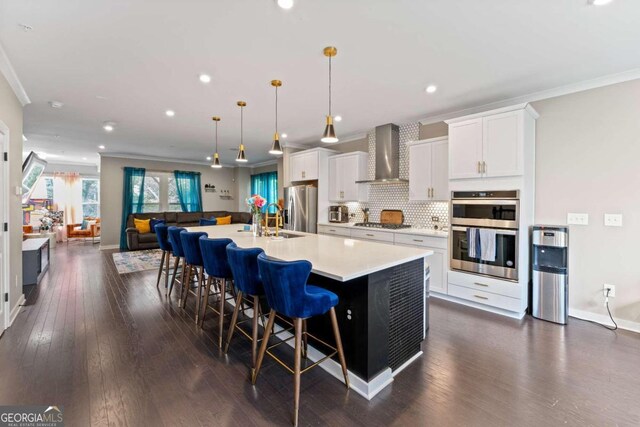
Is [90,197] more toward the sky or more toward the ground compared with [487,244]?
more toward the sky

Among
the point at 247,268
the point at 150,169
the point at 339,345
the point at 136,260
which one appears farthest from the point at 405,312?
the point at 150,169

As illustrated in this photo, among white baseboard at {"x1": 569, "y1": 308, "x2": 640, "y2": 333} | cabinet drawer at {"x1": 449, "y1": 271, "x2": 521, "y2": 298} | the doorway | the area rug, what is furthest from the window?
white baseboard at {"x1": 569, "y1": 308, "x2": 640, "y2": 333}

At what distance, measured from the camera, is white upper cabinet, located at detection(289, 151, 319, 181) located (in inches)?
231

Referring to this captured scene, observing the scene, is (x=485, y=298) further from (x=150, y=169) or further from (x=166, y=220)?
(x=150, y=169)

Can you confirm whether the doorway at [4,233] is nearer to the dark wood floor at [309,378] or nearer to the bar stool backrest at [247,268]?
the dark wood floor at [309,378]

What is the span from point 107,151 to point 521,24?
9337 millimetres

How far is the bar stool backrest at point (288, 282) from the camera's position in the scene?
169 cm

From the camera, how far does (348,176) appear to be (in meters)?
5.53

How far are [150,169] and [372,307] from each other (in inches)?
359

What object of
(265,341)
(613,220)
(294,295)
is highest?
(613,220)

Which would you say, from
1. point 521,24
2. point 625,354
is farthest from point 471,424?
point 521,24

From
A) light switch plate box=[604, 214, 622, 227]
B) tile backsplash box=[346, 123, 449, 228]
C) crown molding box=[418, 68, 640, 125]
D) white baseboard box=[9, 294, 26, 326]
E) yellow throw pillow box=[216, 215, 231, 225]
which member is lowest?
white baseboard box=[9, 294, 26, 326]

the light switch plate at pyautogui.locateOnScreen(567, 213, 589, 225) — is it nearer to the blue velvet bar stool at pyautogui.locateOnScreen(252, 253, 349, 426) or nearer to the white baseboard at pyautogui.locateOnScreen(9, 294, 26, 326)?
the blue velvet bar stool at pyautogui.locateOnScreen(252, 253, 349, 426)

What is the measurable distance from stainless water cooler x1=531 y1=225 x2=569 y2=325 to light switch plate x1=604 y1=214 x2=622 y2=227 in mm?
407
